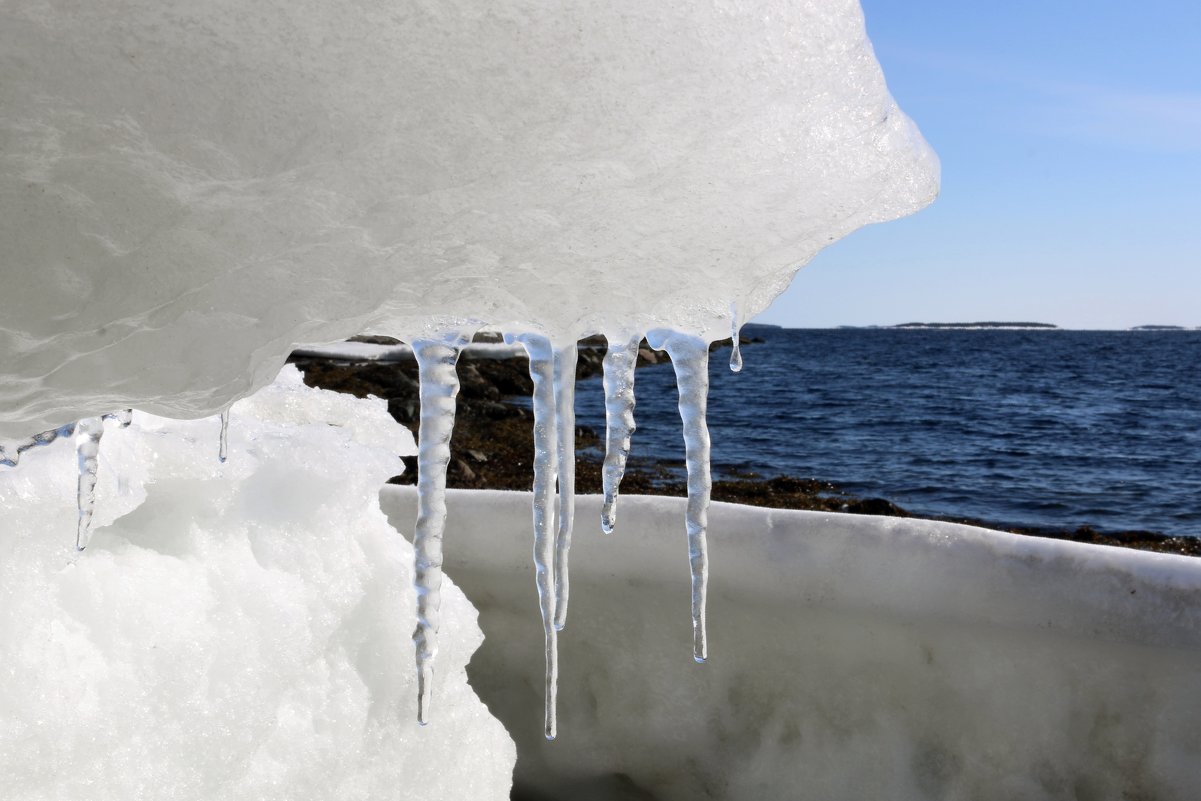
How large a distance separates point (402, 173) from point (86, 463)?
991 millimetres

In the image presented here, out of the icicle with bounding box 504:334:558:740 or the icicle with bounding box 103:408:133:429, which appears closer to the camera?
the icicle with bounding box 504:334:558:740

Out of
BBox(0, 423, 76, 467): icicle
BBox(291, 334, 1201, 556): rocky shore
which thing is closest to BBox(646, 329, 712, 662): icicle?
BBox(0, 423, 76, 467): icicle

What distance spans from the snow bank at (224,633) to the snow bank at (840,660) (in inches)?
21.1

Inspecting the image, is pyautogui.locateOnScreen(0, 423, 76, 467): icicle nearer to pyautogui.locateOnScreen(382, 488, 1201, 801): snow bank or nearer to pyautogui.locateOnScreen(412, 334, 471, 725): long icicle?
pyautogui.locateOnScreen(412, 334, 471, 725): long icicle

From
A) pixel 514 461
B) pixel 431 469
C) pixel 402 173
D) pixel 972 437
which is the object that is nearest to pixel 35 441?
pixel 431 469

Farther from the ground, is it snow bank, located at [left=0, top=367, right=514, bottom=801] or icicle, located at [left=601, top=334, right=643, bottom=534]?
icicle, located at [left=601, top=334, right=643, bottom=534]

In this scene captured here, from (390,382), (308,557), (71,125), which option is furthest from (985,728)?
(390,382)

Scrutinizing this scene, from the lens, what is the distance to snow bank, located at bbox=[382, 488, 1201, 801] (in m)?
2.36

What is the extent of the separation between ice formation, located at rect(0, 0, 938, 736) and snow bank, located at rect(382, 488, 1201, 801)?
5.30 feet

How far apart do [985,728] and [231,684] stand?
174 centimetres

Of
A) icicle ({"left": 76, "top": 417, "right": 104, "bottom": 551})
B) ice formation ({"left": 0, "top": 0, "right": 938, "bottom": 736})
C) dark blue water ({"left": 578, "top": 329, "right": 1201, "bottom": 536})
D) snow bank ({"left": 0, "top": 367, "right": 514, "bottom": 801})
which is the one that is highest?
ice formation ({"left": 0, "top": 0, "right": 938, "bottom": 736})

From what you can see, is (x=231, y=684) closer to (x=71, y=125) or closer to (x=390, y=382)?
(x=71, y=125)

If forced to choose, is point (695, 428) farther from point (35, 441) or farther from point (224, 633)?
point (224, 633)

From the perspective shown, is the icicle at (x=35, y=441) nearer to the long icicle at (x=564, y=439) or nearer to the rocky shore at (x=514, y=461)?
the long icicle at (x=564, y=439)
